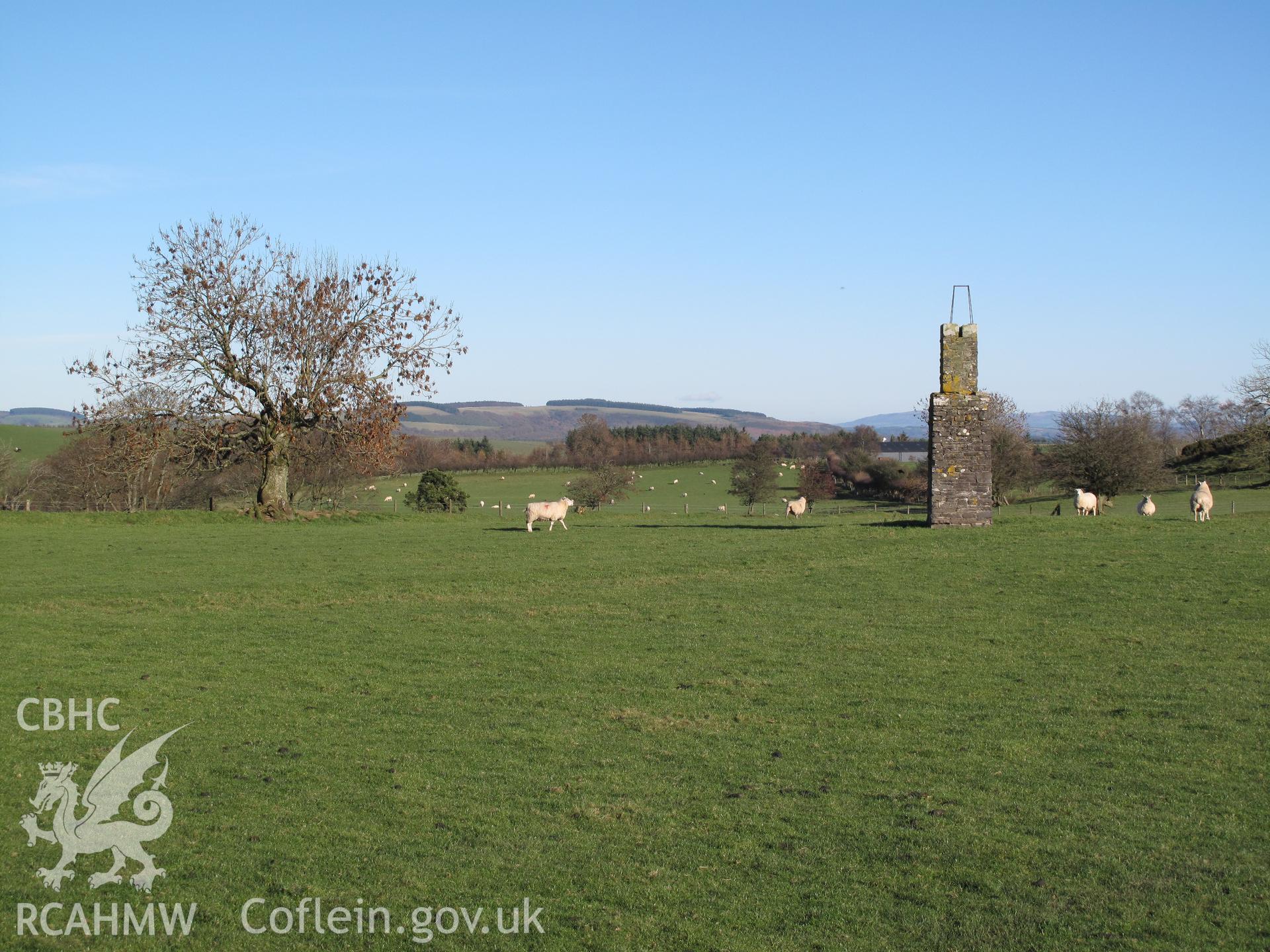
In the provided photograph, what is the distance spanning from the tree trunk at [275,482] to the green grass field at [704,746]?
17810 mm

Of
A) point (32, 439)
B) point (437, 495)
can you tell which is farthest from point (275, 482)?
point (32, 439)

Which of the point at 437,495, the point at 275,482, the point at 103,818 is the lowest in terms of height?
the point at 103,818

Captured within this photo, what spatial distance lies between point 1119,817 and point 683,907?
3.88m

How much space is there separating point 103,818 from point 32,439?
363 ft

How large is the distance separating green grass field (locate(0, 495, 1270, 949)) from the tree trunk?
58.4ft

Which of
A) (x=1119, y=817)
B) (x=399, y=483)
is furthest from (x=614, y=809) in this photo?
(x=399, y=483)

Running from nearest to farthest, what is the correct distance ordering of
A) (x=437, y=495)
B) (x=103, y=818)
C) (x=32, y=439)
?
(x=103, y=818) → (x=437, y=495) → (x=32, y=439)

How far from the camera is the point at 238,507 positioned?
45.8 m

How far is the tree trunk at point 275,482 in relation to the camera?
3944 cm

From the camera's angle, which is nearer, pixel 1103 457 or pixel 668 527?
pixel 668 527

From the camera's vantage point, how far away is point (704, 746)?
10.1 meters

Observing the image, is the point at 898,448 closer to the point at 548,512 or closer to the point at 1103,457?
the point at 1103,457

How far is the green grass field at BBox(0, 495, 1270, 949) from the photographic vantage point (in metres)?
6.80

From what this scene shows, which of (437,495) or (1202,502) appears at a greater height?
(1202,502)
